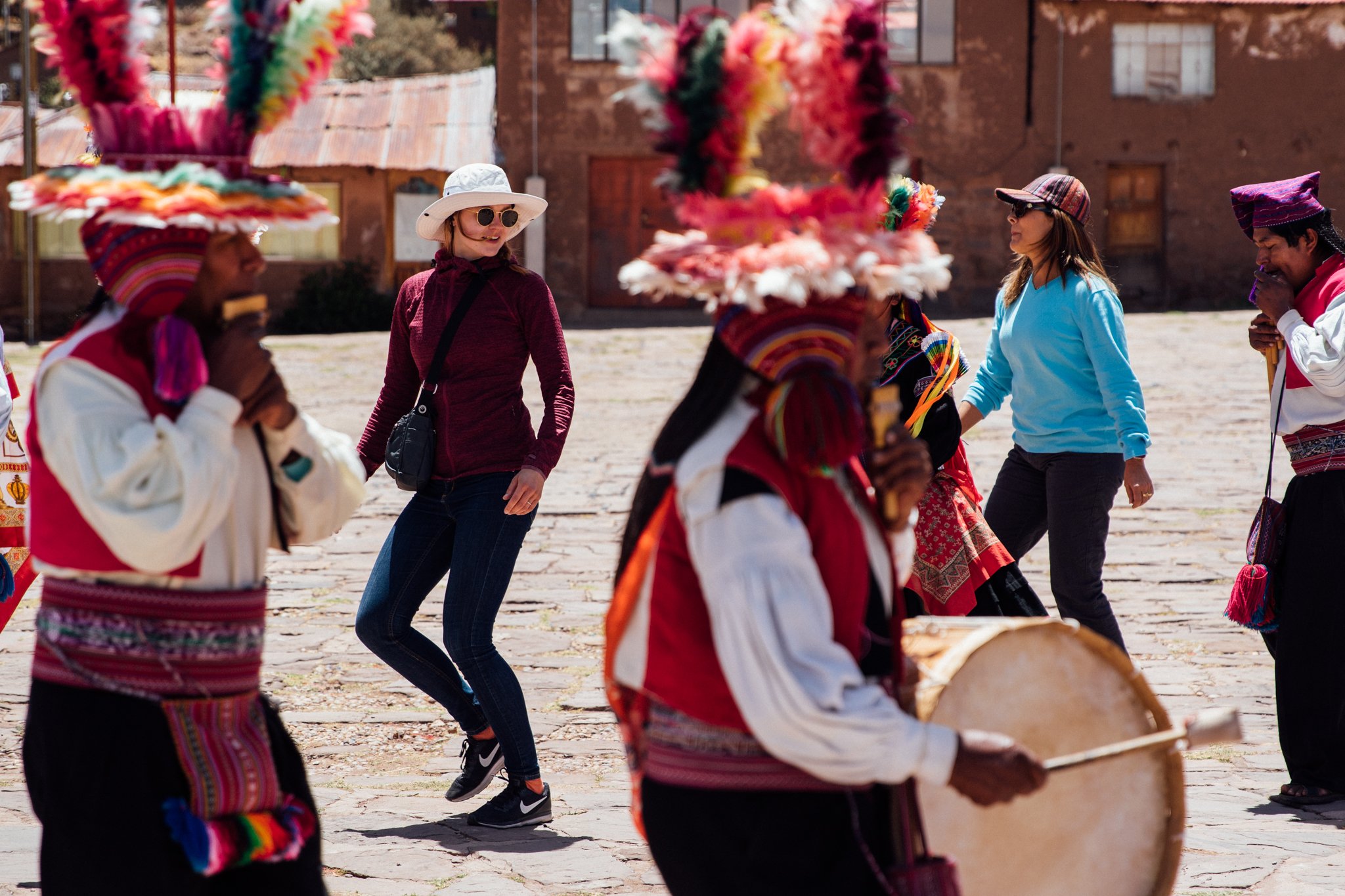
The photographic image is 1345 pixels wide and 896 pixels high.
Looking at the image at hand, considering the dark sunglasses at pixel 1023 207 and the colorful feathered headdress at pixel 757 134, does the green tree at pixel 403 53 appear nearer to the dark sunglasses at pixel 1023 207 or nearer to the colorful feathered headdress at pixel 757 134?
the dark sunglasses at pixel 1023 207

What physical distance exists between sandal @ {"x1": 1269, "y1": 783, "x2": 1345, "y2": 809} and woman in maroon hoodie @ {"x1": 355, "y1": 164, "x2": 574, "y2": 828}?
2.40 m

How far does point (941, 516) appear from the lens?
17.1 ft

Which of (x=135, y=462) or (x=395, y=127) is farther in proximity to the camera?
(x=395, y=127)

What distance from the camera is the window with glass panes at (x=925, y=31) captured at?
26641mm

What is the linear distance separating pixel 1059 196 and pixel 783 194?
10.9ft

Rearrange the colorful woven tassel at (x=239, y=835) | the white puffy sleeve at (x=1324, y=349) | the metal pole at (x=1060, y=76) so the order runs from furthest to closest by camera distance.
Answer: the metal pole at (x=1060, y=76) < the white puffy sleeve at (x=1324, y=349) < the colorful woven tassel at (x=239, y=835)

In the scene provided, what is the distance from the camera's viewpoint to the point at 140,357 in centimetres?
284

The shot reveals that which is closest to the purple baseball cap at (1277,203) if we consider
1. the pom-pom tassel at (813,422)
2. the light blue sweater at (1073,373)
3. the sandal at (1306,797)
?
the light blue sweater at (1073,373)

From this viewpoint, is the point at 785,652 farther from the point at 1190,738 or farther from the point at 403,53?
the point at 403,53

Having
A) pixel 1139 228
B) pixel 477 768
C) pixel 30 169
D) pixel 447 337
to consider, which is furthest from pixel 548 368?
pixel 1139 228

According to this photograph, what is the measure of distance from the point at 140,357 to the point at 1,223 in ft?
82.8

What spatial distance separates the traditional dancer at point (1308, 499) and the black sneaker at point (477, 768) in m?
2.56

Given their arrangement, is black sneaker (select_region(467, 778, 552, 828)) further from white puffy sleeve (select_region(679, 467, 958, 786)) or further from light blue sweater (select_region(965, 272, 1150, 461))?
white puffy sleeve (select_region(679, 467, 958, 786))

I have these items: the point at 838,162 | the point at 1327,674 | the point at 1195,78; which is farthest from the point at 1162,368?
the point at 838,162
